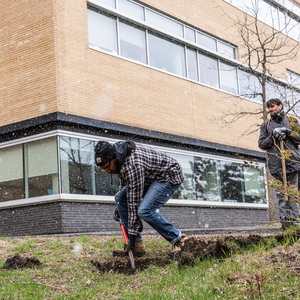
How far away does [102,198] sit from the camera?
13.5 meters

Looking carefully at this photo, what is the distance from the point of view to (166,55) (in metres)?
16.8

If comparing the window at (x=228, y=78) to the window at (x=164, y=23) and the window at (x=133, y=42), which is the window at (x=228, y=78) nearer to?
the window at (x=164, y=23)

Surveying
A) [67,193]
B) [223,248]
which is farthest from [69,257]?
[67,193]

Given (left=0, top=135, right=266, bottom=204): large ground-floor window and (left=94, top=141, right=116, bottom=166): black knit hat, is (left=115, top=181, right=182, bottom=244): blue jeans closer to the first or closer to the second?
(left=94, top=141, right=116, bottom=166): black knit hat

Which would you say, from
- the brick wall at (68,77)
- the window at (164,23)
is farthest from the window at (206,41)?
the brick wall at (68,77)

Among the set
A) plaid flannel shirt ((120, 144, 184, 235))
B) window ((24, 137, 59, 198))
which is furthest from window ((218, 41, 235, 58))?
plaid flannel shirt ((120, 144, 184, 235))

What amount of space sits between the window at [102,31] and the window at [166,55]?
165cm

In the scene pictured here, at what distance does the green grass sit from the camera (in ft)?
14.2

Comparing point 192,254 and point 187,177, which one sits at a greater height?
point 187,177

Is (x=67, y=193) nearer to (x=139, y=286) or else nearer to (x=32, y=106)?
(x=32, y=106)

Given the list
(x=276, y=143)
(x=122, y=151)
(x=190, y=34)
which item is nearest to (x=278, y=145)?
(x=276, y=143)

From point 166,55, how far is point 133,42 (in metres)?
1.62

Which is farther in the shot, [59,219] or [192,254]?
[59,219]

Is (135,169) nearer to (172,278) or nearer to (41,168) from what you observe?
(172,278)
